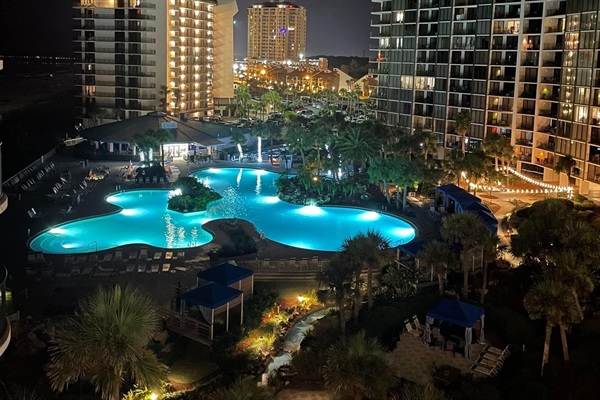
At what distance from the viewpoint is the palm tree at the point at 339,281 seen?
23.2m

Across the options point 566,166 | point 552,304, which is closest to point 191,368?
point 552,304

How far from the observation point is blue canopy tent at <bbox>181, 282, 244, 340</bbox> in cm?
2336

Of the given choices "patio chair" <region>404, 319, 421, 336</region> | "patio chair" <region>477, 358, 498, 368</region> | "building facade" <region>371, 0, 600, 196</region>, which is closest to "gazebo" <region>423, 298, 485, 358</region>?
"patio chair" <region>404, 319, 421, 336</region>

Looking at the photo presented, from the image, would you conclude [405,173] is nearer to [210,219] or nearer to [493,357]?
[210,219]

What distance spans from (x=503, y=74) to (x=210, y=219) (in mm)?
32969

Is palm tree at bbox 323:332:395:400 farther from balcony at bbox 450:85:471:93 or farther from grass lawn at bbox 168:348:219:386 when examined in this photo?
balcony at bbox 450:85:471:93

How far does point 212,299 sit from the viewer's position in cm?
2353

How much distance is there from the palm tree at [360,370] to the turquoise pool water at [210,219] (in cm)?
1781

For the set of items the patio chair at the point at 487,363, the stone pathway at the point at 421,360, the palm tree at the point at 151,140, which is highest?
the palm tree at the point at 151,140

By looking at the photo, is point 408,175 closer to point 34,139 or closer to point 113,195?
point 113,195

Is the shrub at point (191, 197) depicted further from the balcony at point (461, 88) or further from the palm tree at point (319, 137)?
the balcony at point (461, 88)

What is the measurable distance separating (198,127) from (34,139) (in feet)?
93.2

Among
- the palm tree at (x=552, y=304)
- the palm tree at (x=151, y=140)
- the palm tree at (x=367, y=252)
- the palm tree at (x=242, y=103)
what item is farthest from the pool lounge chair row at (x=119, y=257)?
the palm tree at (x=242, y=103)

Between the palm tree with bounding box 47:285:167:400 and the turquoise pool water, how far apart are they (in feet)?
62.4
